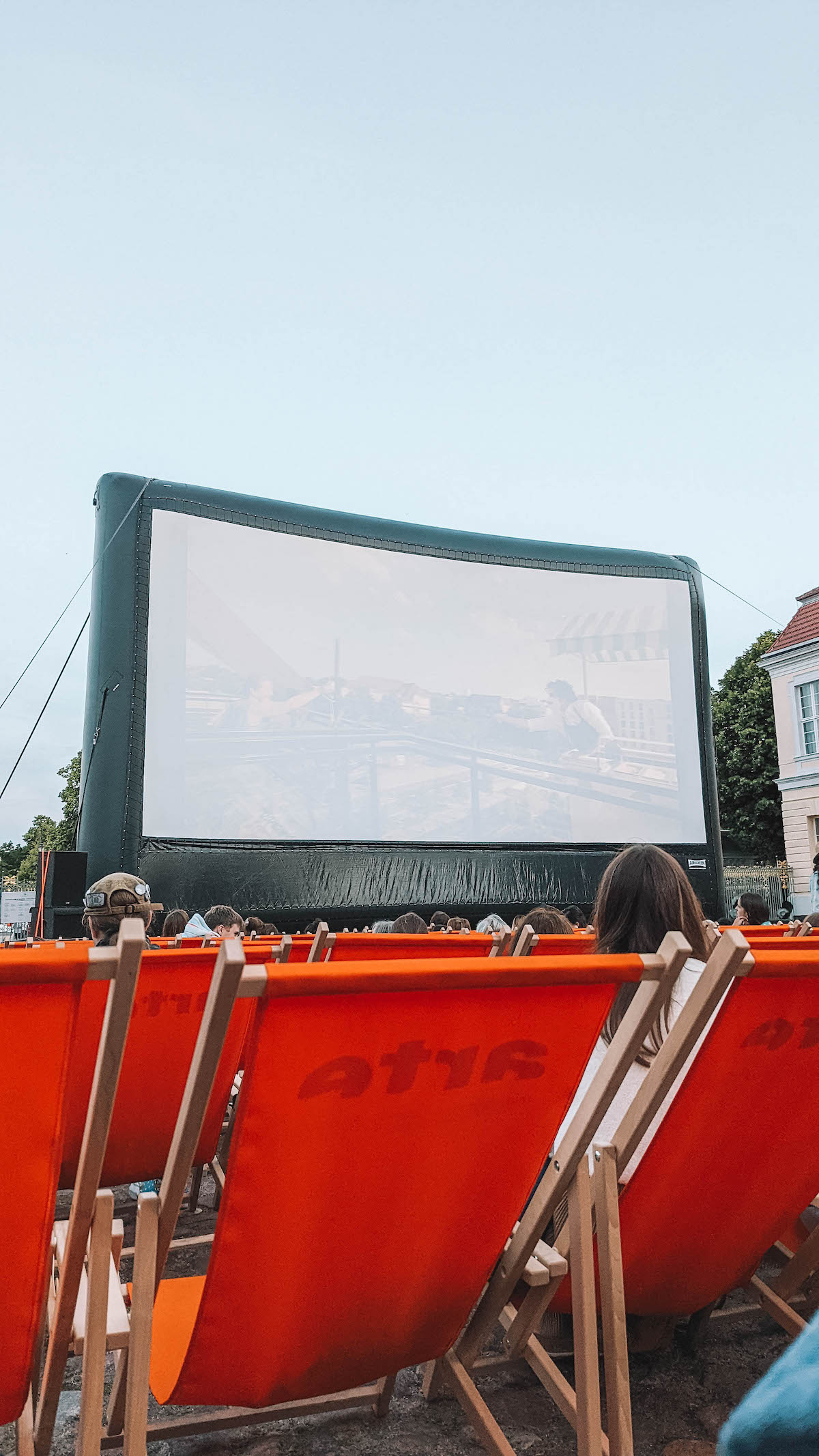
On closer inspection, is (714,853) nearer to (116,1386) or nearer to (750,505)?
(116,1386)

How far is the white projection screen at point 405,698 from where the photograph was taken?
341 inches

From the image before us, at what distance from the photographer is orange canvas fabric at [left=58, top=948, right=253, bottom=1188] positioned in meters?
1.65

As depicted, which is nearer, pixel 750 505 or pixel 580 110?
pixel 580 110

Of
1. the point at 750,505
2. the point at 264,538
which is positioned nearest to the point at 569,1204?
the point at 264,538

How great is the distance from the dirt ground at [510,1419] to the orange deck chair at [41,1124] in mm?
491

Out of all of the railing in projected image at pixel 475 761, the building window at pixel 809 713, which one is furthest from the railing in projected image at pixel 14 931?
the building window at pixel 809 713

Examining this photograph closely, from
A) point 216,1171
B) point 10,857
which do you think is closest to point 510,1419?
point 216,1171

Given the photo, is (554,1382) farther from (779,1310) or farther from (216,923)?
(216,923)

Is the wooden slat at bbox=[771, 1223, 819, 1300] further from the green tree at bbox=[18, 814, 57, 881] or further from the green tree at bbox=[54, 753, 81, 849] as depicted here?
the green tree at bbox=[18, 814, 57, 881]

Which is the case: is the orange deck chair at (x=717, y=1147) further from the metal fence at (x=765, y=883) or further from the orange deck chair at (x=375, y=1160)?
the metal fence at (x=765, y=883)

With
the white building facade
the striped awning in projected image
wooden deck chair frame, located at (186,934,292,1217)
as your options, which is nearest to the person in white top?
wooden deck chair frame, located at (186,934,292,1217)

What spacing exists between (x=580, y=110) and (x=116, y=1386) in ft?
61.1

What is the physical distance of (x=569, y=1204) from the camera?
106cm

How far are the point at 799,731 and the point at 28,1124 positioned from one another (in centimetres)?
2304
